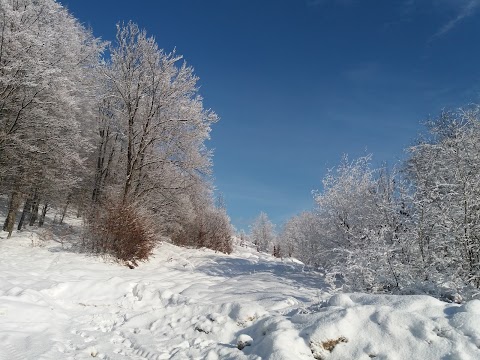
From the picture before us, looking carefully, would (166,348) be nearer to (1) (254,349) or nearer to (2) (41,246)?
(1) (254,349)

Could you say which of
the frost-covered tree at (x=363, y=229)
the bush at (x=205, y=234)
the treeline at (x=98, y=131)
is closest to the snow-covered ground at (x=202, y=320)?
the frost-covered tree at (x=363, y=229)

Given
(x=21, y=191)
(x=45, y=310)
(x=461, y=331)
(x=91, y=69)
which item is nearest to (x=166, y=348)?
(x=45, y=310)

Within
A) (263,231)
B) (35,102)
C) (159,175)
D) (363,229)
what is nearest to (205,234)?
(159,175)

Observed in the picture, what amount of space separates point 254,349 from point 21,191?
497 inches

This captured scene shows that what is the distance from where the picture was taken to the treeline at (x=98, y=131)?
513 inches

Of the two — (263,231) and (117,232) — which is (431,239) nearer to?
(117,232)

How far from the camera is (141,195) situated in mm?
17500

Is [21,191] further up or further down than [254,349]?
further up

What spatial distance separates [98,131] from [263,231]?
6084cm

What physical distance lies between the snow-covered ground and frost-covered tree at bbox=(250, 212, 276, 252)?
67.1 m

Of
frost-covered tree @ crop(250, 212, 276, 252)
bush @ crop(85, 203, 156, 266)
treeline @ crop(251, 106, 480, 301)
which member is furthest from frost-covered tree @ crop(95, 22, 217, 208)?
frost-covered tree @ crop(250, 212, 276, 252)

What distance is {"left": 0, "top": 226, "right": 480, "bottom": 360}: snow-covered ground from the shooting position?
496 cm

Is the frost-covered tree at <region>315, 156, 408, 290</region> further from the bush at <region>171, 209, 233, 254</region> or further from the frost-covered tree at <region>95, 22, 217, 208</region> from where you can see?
the bush at <region>171, 209, 233, 254</region>

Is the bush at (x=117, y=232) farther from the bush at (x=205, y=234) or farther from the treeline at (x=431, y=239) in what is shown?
the bush at (x=205, y=234)
